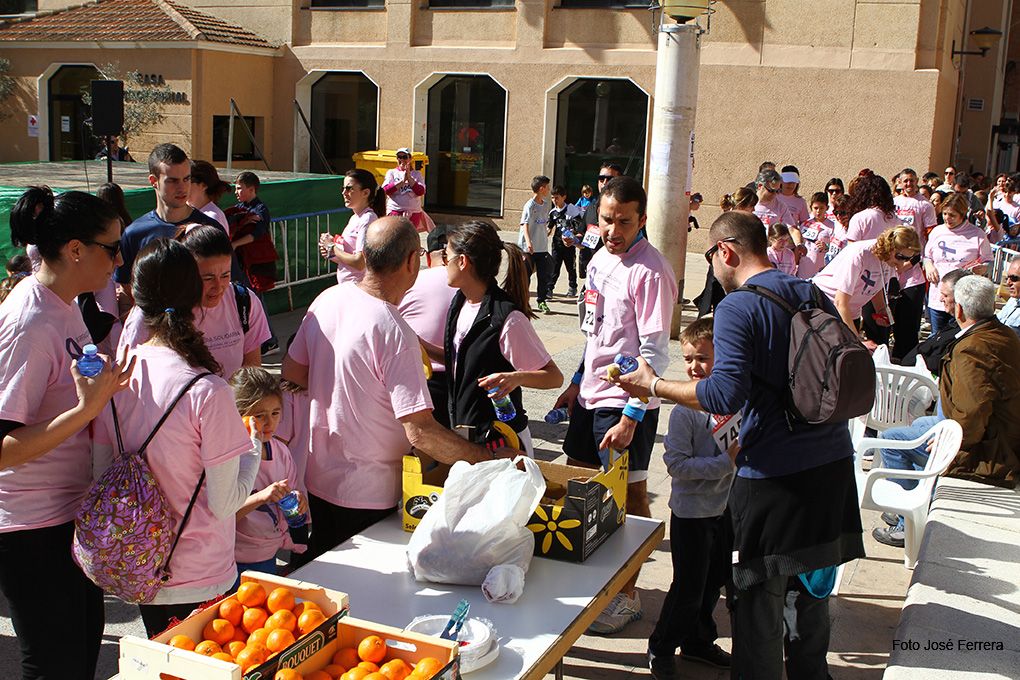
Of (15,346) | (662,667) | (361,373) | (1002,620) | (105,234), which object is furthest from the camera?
(1002,620)

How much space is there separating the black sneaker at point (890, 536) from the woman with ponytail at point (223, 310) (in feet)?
12.4

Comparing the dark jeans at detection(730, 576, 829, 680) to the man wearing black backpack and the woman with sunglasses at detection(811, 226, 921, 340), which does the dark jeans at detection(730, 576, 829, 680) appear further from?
the woman with sunglasses at detection(811, 226, 921, 340)

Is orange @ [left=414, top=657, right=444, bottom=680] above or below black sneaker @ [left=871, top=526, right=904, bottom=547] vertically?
above

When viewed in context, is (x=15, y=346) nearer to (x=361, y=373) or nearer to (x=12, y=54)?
(x=361, y=373)

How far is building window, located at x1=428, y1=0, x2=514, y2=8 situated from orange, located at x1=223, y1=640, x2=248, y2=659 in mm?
20013

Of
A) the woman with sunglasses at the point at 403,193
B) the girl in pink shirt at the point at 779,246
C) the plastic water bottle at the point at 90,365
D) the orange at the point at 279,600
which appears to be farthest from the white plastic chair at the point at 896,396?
the woman with sunglasses at the point at 403,193

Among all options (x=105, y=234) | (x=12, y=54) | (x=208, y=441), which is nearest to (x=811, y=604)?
(x=208, y=441)

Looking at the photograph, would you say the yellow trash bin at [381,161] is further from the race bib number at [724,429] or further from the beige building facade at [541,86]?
the race bib number at [724,429]

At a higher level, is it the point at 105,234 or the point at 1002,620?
the point at 105,234

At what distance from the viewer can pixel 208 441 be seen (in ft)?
9.98

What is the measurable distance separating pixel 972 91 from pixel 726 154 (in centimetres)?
1124

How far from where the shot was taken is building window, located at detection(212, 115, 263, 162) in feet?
77.3

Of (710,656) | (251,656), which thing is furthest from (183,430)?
(710,656)

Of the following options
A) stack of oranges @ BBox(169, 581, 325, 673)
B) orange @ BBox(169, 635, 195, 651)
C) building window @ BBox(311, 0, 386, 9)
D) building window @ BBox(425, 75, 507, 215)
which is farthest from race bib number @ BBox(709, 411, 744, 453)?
building window @ BBox(311, 0, 386, 9)
